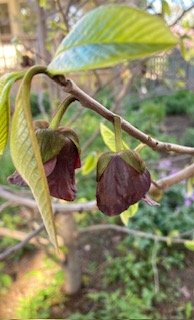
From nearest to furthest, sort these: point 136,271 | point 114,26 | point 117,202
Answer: point 114,26 < point 117,202 < point 136,271

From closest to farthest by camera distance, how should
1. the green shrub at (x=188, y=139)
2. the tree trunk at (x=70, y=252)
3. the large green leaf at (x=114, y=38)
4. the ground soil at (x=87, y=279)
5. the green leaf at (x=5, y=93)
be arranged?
the large green leaf at (x=114, y=38) < the green leaf at (x=5, y=93) < the tree trunk at (x=70, y=252) < the ground soil at (x=87, y=279) < the green shrub at (x=188, y=139)

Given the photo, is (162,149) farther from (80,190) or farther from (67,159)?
(80,190)

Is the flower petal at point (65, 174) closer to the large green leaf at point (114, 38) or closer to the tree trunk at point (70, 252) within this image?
the large green leaf at point (114, 38)

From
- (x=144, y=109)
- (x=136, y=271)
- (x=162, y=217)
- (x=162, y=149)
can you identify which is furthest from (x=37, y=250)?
(x=144, y=109)

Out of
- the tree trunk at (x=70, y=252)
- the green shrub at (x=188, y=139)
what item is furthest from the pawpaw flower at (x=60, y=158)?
the green shrub at (x=188, y=139)

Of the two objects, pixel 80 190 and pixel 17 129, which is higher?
pixel 17 129

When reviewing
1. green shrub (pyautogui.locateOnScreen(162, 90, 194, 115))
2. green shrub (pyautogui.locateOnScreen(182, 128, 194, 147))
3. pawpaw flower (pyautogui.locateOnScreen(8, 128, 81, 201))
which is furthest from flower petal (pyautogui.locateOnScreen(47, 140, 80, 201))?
green shrub (pyautogui.locateOnScreen(162, 90, 194, 115))

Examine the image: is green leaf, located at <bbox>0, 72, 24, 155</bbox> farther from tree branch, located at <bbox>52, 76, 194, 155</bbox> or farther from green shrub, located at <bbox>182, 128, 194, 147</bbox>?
green shrub, located at <bbox>182, 128, 194, 147</bbox>
